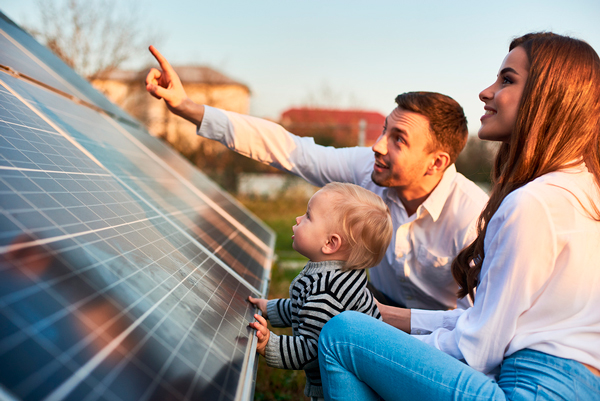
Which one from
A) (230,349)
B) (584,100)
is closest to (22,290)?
(230,349)

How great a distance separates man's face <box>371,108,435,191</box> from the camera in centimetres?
311

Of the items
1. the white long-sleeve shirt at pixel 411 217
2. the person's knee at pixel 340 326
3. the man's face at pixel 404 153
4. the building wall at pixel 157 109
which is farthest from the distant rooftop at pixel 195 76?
the person's knee at pixel 340 326

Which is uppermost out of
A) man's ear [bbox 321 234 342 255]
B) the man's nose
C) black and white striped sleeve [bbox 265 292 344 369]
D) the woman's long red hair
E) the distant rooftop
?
the woman's long red hair

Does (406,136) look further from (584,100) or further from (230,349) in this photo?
(230,349)

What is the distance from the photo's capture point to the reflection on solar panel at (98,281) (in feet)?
2.96

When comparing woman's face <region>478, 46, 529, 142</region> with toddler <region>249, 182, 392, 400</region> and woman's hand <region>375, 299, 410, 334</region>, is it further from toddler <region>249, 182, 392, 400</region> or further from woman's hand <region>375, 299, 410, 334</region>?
woman's hand <region>375, 299, 410, 334</region>

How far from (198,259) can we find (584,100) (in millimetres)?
1748

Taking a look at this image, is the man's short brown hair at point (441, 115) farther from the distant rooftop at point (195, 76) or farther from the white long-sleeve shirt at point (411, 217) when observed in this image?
the distant rooftop at point (195, 76)

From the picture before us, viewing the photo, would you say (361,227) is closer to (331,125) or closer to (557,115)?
(557,115)

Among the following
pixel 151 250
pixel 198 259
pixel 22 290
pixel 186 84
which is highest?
pixel 22 290

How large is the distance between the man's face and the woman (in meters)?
1.16

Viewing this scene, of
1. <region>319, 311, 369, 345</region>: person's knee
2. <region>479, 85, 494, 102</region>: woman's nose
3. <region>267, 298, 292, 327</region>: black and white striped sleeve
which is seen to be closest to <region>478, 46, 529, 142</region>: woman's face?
<region>479, 85, 494, 102</region>: woman's nose

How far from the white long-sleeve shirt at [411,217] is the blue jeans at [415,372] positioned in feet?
4.37

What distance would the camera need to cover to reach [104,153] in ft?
8.34
